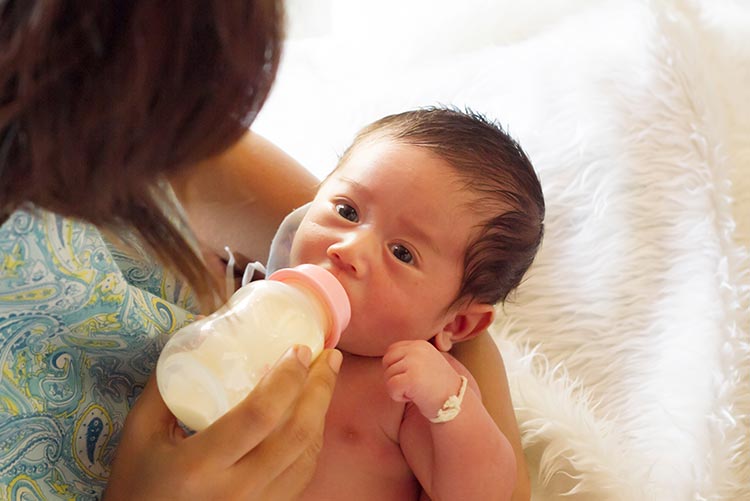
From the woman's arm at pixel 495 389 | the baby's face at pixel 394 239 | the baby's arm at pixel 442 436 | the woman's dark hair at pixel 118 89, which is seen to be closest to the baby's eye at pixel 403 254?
the baby's face at pixel 394 239

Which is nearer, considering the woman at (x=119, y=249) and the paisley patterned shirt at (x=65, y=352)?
the woman at (x=119, y=249)

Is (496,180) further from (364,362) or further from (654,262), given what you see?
(654,262)

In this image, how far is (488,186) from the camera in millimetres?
1038

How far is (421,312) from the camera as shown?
1003 mm

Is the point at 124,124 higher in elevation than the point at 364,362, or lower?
higher

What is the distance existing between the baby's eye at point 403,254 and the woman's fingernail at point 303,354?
258 millimetres

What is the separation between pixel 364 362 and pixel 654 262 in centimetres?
60

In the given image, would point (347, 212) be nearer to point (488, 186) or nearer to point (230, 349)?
point (488, 186)

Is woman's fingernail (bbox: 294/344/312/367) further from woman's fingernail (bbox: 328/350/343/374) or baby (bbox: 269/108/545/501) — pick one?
baby (bbox: 269/108/545/501)

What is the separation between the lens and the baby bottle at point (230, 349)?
0.74 metres

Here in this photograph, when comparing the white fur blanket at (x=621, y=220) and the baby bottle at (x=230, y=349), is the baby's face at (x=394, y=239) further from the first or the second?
the white fur blanket at (x=621, y=220)

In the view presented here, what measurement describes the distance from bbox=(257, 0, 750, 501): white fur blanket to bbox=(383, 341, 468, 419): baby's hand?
31 cm

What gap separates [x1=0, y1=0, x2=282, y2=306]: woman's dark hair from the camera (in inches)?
20.1

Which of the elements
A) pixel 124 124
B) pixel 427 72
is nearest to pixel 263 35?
pixel 124 124
